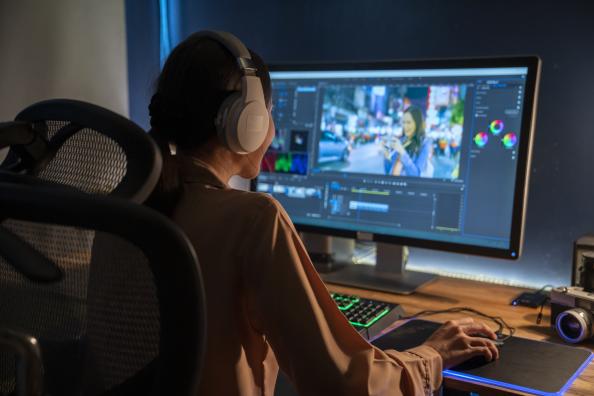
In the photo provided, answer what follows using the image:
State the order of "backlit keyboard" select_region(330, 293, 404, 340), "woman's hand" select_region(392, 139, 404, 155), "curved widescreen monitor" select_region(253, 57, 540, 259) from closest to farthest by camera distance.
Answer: "backlit keyboard" select_region(330, 293, 404, 340), "curved widescreen monitor" select_region(253, 57, 540, 259), "woman's hand" select_region(392, 139, 404, 155)

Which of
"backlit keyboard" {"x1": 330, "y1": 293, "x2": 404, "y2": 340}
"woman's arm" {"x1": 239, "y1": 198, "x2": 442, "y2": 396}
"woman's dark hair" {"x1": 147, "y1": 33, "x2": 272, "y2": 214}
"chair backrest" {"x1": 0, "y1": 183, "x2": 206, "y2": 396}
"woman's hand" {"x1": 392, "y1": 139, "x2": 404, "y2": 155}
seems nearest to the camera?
"chair backrest" {"x1": 0, "y1": 183, "x2": 206, "y2": 396}

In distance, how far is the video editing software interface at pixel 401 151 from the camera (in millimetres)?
1353

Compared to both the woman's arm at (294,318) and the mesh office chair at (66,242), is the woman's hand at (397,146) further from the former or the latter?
the mesh office chair at (66,242)

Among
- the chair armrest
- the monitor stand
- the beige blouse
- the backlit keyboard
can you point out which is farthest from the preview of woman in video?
the chair armrest

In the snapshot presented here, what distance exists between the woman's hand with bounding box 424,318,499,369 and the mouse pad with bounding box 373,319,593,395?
1 cm

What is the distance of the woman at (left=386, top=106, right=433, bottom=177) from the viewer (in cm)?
142

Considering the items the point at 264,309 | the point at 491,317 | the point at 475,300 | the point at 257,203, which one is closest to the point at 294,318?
the point at 264,309

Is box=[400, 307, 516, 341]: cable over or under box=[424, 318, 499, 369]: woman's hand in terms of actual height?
under

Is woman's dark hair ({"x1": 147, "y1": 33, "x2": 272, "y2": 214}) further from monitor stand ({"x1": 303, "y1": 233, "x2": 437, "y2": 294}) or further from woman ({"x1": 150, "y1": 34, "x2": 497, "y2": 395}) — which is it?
monitor stand ({"x1": 303, "y1": 233, "x2": 437, "y2": 294})

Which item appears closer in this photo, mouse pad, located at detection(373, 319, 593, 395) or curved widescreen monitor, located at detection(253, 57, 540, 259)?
mouse pad, located at detection(373, 319, 593, 395)

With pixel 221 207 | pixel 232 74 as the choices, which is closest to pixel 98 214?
pixel 221 207

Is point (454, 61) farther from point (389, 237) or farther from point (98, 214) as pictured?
point (98, 214)

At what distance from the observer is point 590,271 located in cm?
121

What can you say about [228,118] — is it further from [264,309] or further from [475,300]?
[475,300]
